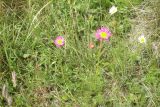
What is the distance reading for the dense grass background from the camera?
2691mm

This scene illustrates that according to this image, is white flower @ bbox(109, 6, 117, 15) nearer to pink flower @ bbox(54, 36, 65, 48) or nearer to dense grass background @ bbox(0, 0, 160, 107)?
dense grass background @ bbox(0, 0, 160, 107)

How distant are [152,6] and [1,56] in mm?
1188

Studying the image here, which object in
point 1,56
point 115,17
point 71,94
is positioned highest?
point 115,17

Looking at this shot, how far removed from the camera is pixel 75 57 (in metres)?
2.87

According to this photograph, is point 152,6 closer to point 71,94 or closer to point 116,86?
point 116,86

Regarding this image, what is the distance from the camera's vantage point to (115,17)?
3.15m

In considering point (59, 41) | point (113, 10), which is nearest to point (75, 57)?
point (59, 41)

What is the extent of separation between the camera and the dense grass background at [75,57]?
8.83ft

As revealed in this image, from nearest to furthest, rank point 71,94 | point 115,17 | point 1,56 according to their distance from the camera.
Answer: point 71,94, point 1,56, point 115,17

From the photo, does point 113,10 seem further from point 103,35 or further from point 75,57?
point 75,57

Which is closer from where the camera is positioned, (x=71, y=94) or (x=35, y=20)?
(x=71, y=94)

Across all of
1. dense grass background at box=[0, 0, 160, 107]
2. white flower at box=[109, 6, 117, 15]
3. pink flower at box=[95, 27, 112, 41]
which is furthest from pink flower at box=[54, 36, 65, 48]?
white flower at box=[109, 6, 117, 15]

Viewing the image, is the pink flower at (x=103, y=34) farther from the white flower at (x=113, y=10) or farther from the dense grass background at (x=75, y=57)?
the white flower at (x=113, y=10)

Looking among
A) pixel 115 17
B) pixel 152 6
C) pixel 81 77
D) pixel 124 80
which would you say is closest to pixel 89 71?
pixel 81 77
